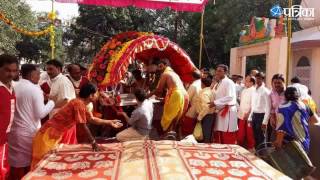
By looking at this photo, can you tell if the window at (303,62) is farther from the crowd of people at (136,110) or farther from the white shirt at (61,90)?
the white shirt at (61,90)

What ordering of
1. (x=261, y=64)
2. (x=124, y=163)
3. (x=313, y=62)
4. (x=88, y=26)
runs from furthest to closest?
(x=88, y=26), (x=261, y=64), (x=313, y=62), (x=124, y=163)

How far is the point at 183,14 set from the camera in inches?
1128

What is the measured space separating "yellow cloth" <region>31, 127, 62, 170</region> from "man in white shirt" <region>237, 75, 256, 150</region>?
494 cm

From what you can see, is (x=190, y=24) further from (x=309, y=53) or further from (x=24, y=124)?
(x=24, y=124)

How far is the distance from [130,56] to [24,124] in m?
3.22

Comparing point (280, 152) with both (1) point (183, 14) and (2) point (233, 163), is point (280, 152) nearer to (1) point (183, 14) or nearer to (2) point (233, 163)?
(2) point (233, 163)

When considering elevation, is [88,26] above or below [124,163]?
above

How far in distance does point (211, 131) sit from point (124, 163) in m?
3.63

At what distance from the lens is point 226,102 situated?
23.0ft

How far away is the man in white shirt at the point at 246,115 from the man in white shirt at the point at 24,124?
4.94 meters

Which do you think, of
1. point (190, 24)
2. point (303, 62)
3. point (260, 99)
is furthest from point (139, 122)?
point (190, 24)

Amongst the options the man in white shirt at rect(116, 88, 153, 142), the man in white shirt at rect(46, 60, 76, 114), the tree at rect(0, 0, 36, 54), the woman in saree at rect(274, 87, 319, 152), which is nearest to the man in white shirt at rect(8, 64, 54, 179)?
the man in white shirt at rect(46, 60, 76, 114)

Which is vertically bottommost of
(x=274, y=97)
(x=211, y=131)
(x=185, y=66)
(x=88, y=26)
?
(x=211, y=131)

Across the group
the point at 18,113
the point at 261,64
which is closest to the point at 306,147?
the point at 18,113
